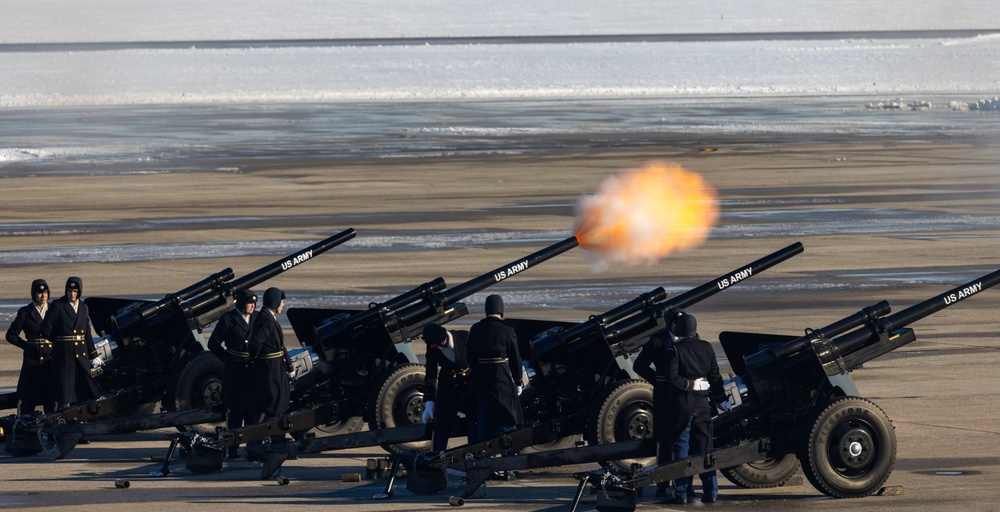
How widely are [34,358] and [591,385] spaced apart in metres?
5.99

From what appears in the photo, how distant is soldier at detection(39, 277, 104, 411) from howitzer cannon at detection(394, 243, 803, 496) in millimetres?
4321

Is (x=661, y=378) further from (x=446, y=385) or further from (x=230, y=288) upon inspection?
(x=230, y=288)

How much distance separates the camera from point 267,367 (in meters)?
16.0

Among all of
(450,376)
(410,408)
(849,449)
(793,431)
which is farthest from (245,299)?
(849,449)

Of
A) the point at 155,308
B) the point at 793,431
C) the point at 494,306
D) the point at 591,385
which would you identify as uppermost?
the point at 155,308

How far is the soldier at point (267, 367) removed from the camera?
15.9 meters

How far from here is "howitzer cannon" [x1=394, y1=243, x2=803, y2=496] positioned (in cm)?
1534

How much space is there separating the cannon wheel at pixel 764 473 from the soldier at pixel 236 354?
4812 millimetres

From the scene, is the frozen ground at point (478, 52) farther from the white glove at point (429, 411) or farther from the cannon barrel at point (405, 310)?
the white glove at point (429, 411)

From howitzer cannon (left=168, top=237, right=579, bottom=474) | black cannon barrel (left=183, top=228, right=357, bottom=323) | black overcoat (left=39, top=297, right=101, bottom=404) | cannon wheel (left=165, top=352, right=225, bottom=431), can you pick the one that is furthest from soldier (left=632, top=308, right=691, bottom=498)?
black overcoat (left=39, top=297, right=101, bottom=404)

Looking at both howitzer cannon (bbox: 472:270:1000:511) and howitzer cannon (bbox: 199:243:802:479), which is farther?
howitzer cannon (bbox: 199:243:802:479)

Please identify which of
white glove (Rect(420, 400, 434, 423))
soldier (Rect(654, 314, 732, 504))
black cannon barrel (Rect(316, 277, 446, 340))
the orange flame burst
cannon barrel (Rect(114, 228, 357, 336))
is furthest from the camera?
the orange flame burst

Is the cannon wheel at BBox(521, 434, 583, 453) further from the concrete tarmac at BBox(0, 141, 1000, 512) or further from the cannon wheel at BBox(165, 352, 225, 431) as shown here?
the cannon wheel at BBox(165, 352, 225, 431)

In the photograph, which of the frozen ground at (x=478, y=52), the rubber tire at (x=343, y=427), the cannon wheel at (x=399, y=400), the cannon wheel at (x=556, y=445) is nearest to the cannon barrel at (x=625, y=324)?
the cannon wheel at (x=556, y=445)
